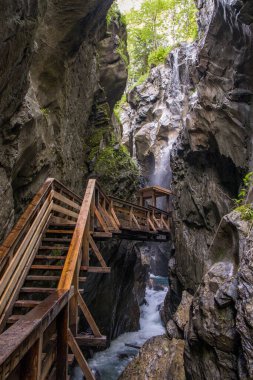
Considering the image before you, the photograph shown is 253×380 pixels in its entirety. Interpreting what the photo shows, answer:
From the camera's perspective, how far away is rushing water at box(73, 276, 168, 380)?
12961 millimetres

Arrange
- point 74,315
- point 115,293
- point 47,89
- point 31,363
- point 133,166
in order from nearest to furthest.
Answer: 1. point 31,363
2. point 74,315
3. point 47,89
4. point 115,293
5. point 133,166

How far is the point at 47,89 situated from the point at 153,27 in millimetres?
35063

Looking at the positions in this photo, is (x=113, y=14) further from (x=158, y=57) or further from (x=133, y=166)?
(x=158, y=57)

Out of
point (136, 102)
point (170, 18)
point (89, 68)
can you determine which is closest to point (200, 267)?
point (89, 68)

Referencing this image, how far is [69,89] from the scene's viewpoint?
39.2ft

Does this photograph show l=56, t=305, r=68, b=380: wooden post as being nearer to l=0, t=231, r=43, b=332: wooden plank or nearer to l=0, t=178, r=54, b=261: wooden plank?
l=0, t=231, r=43, b=332: wooden plank

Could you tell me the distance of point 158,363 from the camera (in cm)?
905

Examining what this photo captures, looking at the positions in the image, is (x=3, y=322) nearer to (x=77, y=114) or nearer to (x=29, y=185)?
(x=29, y=185)

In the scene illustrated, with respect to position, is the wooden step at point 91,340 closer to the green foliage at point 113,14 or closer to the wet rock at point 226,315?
the wet rock at point 226,315

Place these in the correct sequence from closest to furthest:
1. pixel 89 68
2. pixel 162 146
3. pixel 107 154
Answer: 1. pixel 89 68
2. pixel 107 154
3. pixel 162 146

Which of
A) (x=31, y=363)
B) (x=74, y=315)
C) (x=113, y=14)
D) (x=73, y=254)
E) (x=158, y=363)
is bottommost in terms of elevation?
(x=158, y=363)

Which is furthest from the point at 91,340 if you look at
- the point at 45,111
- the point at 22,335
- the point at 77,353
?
the point at 45,111

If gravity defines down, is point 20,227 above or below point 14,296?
above

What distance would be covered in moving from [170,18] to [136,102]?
45.5ft
